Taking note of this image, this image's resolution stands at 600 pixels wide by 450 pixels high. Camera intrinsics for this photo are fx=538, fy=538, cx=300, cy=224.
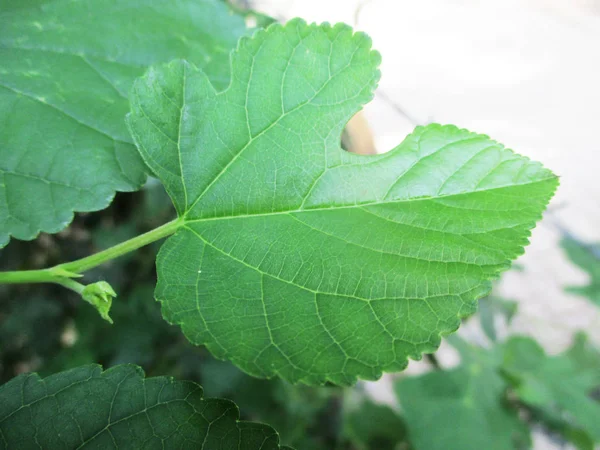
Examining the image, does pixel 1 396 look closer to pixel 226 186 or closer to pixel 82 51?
pixel 226 186

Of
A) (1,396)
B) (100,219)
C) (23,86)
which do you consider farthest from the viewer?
(100,219)

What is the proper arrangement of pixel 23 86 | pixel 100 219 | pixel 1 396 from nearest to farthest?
1. pixel 1 396
2. pixel 23 86
3. pixel 100 219

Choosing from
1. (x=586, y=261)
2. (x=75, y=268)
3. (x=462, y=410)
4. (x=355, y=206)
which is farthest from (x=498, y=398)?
(x=75, y=268)

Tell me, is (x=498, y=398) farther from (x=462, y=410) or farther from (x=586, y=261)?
(x=586, y=261)

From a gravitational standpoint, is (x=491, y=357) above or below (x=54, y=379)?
below

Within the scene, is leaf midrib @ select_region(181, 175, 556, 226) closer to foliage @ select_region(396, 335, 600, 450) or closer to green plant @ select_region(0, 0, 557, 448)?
green plant @ select_region(0, 0, 557, 448)

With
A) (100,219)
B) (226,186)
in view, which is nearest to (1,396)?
(226,186)

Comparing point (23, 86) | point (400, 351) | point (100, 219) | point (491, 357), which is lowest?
point (100, 219)

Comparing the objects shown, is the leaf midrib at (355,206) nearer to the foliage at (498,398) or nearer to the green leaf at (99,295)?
the green leaf at (99,295)
